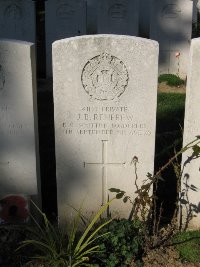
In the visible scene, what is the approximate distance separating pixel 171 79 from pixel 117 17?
171cm

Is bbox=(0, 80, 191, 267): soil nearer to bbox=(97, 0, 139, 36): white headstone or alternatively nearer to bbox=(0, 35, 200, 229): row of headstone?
bbox=(0, 35, 200, 229): row of headstone

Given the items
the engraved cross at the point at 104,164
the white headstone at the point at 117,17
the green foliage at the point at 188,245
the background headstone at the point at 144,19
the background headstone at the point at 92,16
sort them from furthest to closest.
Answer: the background headstone at the point at 92,16 → the background headstone at the point at 144,19 → the white headstone at the point at 117,17 → the engraved cross at the point at 104,164 → the green foliage at the point at 188,245

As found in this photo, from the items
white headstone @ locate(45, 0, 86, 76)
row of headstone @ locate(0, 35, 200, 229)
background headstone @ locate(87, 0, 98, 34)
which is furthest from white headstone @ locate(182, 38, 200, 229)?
background headstone @ locate(87, 0, 98, 34)

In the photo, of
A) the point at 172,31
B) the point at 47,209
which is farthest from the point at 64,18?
the point at 47,209

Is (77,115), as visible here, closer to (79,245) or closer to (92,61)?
(92,61)

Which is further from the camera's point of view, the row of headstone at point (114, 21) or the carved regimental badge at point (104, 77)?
the row of headstone at point (114, 21)

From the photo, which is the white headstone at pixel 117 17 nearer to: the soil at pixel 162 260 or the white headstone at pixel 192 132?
the white headstone at pixel 192 132

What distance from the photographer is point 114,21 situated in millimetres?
9383

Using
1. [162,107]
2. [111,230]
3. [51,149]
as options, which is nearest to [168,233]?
[111,230]

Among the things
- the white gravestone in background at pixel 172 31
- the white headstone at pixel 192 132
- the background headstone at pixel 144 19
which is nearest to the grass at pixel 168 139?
the white headstone at pixel 192 132

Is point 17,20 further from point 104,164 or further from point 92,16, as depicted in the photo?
→ point 104,164

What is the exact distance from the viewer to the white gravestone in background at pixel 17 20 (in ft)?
30.6

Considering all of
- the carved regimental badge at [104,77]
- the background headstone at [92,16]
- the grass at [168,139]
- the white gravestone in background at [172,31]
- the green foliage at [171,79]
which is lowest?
Answer: the grass at [168,139]

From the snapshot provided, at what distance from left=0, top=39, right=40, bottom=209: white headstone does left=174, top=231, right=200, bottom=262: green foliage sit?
137 centimetres
